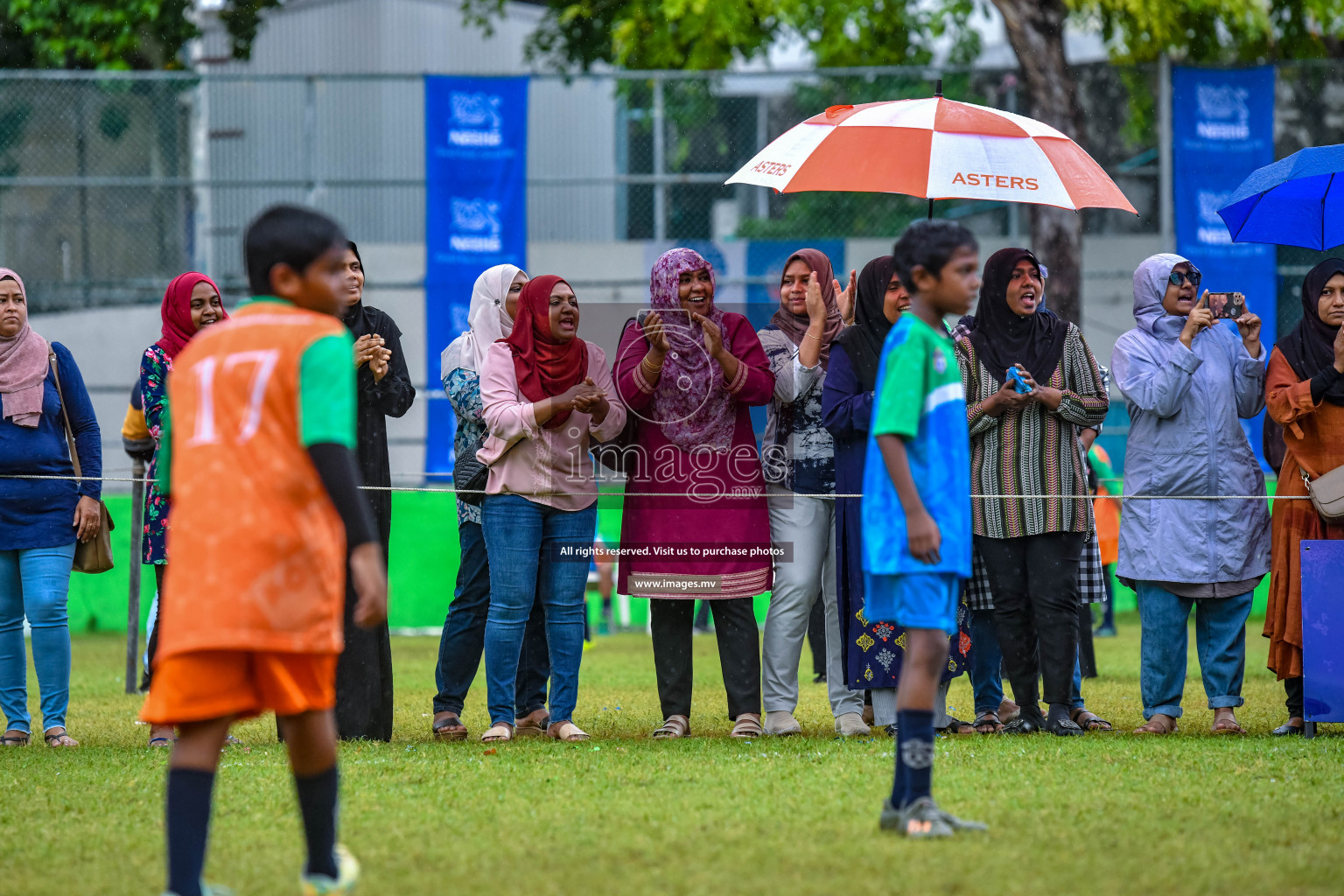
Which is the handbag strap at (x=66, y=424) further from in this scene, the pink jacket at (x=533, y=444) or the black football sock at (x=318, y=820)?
the black football sock at (x=318, y=820)

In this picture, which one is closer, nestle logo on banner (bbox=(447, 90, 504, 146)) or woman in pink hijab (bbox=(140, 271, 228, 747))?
woman in pink hijab (bbox=(140, 271, 228, 747))

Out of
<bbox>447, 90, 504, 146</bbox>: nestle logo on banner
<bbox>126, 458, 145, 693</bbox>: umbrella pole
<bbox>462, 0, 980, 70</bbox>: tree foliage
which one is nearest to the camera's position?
<bbox>126, 458, 145, 693</bbox>: umbrella pole

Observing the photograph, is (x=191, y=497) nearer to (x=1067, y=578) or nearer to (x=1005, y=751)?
(x=1005, y=751)

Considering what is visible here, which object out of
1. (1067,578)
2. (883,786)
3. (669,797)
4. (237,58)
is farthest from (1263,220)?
(237,58)

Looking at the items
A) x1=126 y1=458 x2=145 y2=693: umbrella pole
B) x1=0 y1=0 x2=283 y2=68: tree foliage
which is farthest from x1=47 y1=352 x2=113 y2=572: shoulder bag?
x1=0 y1=0 x2=283 y2=68: tree foliage

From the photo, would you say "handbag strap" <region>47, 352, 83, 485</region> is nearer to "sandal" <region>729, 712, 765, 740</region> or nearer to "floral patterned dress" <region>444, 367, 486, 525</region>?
"floral patterned dress" <region>444, 367, 486, 525</region>

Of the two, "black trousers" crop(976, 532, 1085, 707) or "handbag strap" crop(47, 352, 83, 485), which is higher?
"handbag strap" crop(47, 352, 83, 485)

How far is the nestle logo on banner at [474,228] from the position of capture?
1504 cm

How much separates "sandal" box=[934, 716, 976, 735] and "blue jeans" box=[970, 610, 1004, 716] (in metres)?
0.18

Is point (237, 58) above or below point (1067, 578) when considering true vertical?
above

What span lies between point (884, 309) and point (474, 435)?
1947mm

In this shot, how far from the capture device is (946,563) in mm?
4504

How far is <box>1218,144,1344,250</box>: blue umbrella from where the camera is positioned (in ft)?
24.2

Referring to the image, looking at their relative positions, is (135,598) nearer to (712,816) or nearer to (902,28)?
(712,816)
